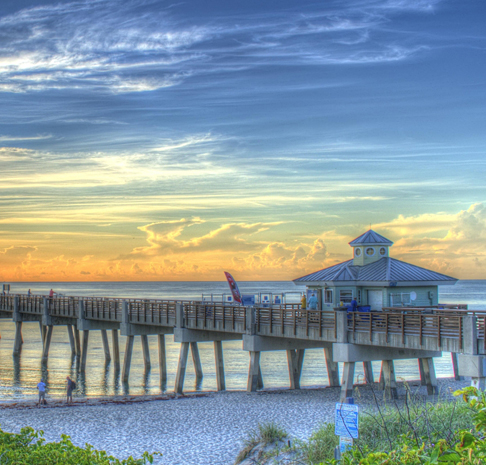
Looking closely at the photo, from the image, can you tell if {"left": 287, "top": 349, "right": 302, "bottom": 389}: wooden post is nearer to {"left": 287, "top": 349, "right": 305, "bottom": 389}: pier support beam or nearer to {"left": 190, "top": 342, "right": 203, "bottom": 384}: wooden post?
{"left": 287, "top": 349, "right": 305, "bottom": 389}: pier support beam

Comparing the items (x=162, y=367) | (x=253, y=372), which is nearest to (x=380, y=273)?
(x=253, y=372)

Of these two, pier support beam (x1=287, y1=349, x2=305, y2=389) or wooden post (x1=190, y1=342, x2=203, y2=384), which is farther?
wooden post (x1=190, y1=342, x2=203, y2=384)

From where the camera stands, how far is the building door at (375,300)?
26875 mm

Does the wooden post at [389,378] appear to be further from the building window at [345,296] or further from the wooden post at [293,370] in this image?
the wooden post at [293,370]

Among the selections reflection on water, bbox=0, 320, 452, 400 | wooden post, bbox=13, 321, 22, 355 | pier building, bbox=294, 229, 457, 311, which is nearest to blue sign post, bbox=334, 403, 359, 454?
pier building, bbox=294, 229, 457, 311

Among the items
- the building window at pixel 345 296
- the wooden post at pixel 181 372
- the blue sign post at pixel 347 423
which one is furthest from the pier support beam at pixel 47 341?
the blue sign post at pixel 347 423

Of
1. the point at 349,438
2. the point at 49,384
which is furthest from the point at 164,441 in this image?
the point at 49,384

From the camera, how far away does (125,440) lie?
1906 cm

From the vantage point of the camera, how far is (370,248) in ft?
96.7

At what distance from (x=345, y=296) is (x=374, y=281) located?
5.86 feet

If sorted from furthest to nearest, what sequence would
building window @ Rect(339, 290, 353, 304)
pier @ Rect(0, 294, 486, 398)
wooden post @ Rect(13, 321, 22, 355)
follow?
wooden post @ Rect(13, 321, 22, 355) → building window @ Rect(339, 290, 353, 304) → pier @ Rect(0, 294, 486, 398)

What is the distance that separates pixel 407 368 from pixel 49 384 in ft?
93.5

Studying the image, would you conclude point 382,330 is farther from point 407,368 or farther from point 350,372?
point 407,368

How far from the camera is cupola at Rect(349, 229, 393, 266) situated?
96.4 feet
